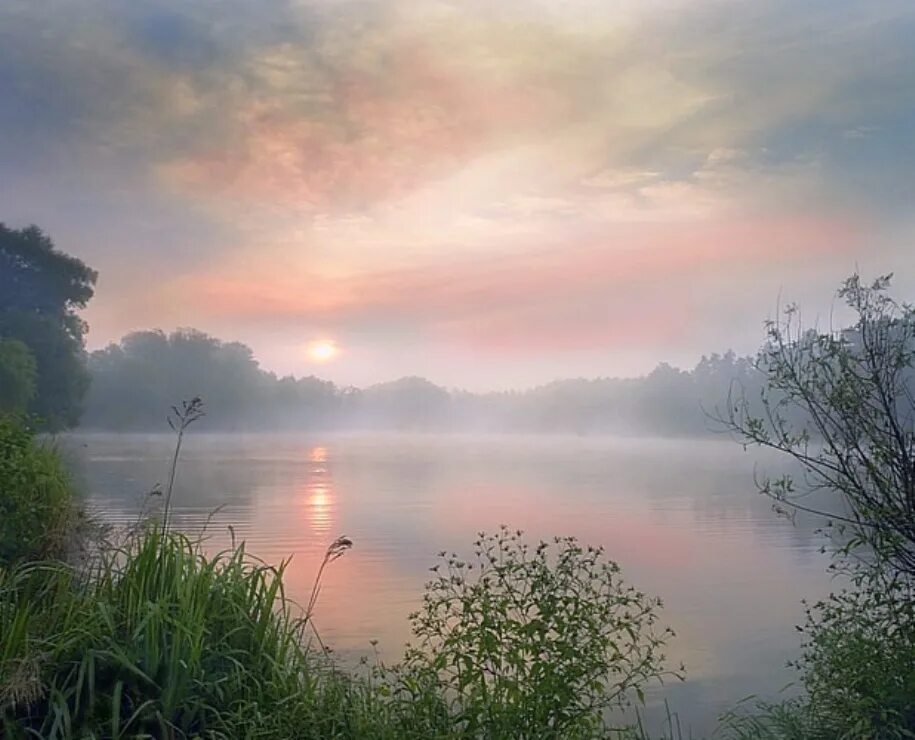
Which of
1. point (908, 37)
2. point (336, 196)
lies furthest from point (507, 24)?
point (908, 37)

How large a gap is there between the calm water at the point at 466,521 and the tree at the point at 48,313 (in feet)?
1.49

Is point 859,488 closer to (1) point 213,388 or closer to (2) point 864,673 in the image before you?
(2) point 864,673

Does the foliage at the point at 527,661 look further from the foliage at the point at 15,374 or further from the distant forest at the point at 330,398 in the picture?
the foliage at the point at 15,374

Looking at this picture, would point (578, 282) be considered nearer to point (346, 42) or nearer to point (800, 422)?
point (346, 42)

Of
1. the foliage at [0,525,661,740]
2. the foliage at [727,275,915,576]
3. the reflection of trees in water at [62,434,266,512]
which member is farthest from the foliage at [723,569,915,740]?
the reflection of trees in water at [62,434,266,512]

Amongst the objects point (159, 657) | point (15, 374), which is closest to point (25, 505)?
point (159, 657)

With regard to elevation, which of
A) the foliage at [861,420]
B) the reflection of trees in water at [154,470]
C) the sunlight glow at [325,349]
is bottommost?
the reflection of trees in water at [154,470]

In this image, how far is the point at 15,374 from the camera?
19.1 feet

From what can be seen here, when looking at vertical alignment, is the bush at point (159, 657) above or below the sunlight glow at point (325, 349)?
below

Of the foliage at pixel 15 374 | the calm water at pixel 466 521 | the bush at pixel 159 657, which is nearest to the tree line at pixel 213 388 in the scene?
the foliage at pixel 15 374

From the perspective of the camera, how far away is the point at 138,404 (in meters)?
7.04

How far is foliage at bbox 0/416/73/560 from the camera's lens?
316 centimetres

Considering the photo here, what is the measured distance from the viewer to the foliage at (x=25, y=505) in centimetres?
316

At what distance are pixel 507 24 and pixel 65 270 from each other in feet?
11.9
